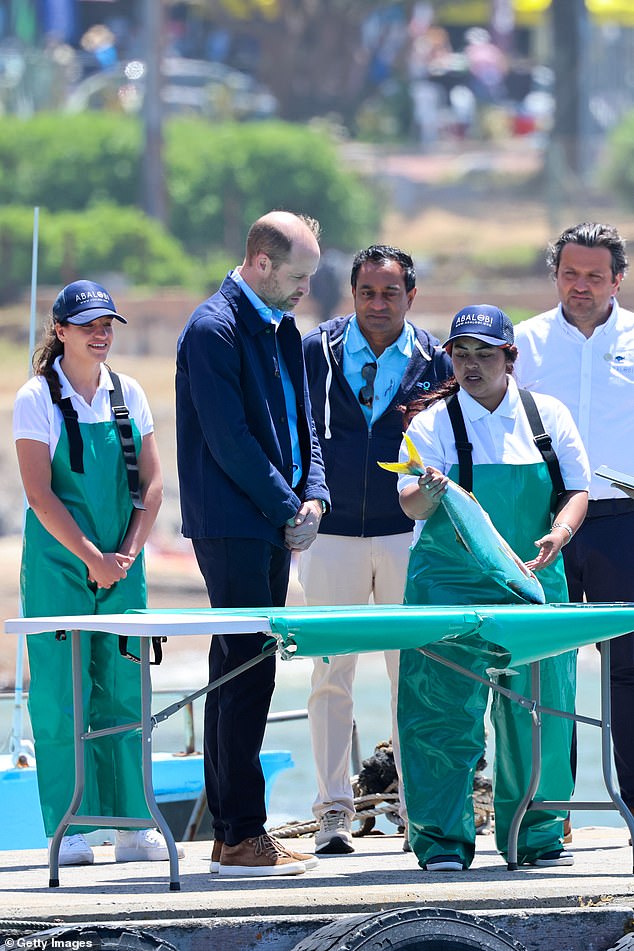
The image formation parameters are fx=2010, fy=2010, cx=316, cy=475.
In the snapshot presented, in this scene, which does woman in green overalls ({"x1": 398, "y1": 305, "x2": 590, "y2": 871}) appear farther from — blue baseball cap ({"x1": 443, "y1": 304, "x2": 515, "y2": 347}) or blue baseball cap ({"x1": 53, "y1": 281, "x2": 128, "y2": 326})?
blue baseball cap ({"x1": 53, "y1": 281, "x2": 128, "y2": 326})

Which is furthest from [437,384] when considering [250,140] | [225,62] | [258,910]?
[225,62]

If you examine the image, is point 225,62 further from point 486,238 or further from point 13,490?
point 13,490

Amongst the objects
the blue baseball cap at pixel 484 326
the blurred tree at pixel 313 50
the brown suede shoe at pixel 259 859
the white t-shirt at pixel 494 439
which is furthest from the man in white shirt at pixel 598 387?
the blurred tree at pixel 313 50

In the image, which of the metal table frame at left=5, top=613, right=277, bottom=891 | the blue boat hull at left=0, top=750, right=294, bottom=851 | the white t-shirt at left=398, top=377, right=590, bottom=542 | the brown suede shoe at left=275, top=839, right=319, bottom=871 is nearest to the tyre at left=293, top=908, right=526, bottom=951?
the metal table frame at left=5, top=613, right=277, bottom=891

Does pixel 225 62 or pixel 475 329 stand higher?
pixel 225 62

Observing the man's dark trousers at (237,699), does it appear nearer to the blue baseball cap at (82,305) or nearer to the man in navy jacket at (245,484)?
the man in navy jacket at (245,484)

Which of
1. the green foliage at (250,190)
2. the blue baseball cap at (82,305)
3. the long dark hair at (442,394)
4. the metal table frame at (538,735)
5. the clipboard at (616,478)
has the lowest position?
the metal table frame at (538,735)

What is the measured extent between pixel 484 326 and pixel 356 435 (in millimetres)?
915

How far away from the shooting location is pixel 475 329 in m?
5.47

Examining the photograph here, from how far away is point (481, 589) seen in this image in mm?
5383

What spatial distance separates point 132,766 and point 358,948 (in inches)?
57.2

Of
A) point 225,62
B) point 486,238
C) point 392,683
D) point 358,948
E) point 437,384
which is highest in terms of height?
point 225,62

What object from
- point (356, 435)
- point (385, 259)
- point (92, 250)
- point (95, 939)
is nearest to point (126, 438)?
point (356, 435)

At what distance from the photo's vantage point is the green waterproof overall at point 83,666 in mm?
5707
